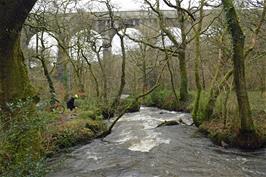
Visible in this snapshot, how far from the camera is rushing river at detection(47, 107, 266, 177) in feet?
31.0

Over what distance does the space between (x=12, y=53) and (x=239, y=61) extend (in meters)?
7.30

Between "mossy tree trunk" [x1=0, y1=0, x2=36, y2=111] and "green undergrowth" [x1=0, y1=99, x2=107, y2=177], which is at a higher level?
"mossy tree trunk" [x1=0, y1=0, x2=36, y2=111]

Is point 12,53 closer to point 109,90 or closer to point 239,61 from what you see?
point 239,61

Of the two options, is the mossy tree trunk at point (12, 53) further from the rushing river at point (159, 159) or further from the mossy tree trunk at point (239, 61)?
the mossy tree trunk at point (239, 61)

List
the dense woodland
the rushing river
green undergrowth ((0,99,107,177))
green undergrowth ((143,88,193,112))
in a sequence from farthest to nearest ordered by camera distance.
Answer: green undergrowth ((143,88,193,112))
the rushing river
the dense woodland
green undergrowth ((0,99,107,177))

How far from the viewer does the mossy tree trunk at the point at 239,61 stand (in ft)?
38.7

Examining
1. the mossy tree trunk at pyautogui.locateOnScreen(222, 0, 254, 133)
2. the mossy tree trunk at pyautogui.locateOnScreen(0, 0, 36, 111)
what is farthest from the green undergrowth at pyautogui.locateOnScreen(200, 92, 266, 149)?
the mossy tree trunk at pyautogui.locateOnScreen(0, 0, 36, 111)

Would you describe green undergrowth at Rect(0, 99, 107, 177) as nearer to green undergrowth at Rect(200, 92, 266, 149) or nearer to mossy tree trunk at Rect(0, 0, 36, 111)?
mossy tree trunk at Rect(0, 0, 36, 111)

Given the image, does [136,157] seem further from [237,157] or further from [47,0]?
[47,0]

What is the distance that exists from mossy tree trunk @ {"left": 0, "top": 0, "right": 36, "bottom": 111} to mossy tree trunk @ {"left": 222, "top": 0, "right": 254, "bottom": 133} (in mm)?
6733

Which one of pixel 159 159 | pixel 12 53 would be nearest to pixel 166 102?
pixel 159 159

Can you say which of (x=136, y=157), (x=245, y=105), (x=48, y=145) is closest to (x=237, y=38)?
(x=245, y=105)

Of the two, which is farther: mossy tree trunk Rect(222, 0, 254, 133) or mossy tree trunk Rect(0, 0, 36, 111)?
mossy tree trunk Rect(222, 0, 254, 133)

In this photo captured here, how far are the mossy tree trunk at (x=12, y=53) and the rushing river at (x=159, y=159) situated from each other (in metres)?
1.92
